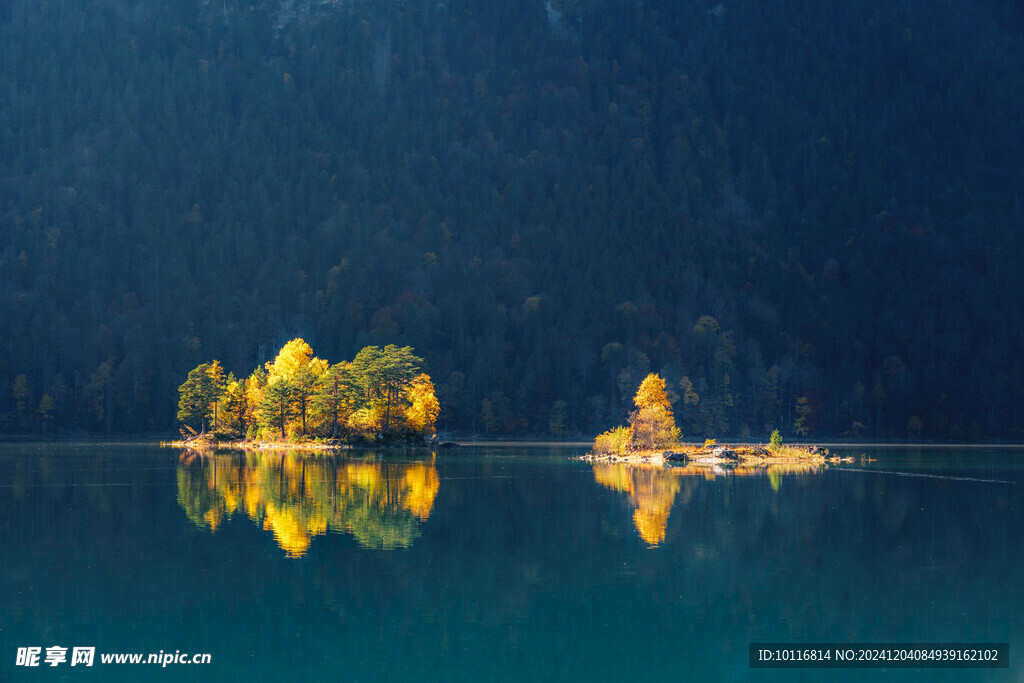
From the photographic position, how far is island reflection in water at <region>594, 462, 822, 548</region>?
50328 mm

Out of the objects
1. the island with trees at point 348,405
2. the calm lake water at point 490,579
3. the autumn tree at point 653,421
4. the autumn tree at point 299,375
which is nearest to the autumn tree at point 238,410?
the island with trees at point 348,405

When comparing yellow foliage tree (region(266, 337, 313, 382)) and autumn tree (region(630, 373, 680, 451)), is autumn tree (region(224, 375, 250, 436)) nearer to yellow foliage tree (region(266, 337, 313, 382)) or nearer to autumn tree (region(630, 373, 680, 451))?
yellow foliage tree (region(266, 337, 313, 382))

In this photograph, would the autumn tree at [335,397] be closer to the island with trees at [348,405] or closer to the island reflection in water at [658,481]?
the island with trees at [348,405]

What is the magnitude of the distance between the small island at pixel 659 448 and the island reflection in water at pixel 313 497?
27244 mm

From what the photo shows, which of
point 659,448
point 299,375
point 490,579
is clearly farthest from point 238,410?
point 490,579

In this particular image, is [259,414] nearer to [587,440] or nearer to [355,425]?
[355,425]

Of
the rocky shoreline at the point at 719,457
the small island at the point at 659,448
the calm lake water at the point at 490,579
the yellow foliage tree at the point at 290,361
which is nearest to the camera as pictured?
the calm lake water at the point at 490,579

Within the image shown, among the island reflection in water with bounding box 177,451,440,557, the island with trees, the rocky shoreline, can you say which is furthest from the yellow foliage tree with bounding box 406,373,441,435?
the island reflection in water with bounding box 177,451,440,557

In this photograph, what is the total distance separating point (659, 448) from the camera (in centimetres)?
11456

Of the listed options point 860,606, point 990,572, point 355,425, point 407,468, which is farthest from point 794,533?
point 355,425

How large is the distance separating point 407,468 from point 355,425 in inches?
1588

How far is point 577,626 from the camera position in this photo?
29.2m

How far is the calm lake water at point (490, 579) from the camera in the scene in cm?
2656

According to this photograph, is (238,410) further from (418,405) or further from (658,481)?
(658,481)
